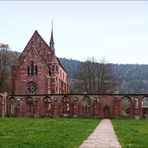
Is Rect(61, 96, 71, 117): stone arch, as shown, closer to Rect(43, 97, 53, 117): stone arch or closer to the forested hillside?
Rect(43, 97, 53, 117): stone arch

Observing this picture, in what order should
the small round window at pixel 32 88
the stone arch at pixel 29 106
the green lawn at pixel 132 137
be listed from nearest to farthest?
1. the green lawn at pixel 132 137
2. the stone arch at pixel 29 106
3. the small round window at pixel 32 88

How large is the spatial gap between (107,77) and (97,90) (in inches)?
100.0

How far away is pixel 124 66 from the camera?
537 feet

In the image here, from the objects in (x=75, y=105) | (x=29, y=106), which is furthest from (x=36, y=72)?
(x=75, y=105)

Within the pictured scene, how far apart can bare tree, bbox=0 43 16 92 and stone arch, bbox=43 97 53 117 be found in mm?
8135

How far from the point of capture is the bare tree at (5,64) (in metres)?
64.3

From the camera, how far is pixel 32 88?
6488cm

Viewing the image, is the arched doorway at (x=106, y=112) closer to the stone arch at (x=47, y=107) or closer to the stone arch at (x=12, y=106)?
the stone arch at (x=47, y=107)

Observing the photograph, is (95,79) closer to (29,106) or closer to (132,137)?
(29,106)

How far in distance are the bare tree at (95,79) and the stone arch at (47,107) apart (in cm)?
791

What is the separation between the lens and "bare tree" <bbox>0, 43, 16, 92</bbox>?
64312 mm

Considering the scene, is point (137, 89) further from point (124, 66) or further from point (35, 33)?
point (35, 33)

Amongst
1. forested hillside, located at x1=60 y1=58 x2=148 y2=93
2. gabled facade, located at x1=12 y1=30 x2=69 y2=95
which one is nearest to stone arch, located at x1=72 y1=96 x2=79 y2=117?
gabled facade, located at x1=12 y1=30 x2=69 y2=95

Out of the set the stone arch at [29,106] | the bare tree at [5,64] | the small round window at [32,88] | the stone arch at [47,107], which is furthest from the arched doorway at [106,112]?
the bare tree at [5,64]
